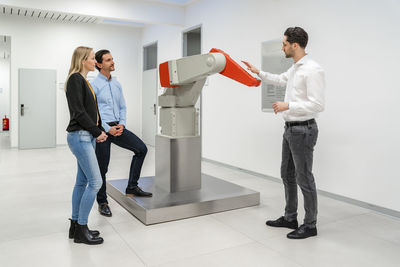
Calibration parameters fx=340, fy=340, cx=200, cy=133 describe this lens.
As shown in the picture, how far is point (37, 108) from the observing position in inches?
307

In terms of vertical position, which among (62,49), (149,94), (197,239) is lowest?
(197,239)

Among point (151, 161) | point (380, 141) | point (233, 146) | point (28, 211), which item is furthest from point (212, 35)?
point (28, 211)

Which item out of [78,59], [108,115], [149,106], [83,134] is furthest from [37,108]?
[83,134]

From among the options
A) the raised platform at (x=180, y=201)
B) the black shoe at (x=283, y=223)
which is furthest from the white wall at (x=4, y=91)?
the black shoe at (x=283, y=223)

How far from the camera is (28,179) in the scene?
4688mm

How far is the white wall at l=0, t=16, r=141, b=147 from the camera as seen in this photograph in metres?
7.59

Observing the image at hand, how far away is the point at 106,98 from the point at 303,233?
6.74 feet

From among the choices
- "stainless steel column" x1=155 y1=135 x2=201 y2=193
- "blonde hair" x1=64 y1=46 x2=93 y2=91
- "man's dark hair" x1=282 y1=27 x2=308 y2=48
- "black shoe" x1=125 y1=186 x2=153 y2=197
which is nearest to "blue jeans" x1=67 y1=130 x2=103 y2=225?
"blonde hair" x1=64 y1=46 x2=93 y2=91

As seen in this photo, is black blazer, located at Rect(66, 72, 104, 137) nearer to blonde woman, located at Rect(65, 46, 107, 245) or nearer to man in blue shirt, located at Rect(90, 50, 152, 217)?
blonde woman, located at Rect(65, 46, 107, 245)

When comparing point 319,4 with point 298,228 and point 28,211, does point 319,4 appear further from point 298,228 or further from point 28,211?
point 28,211

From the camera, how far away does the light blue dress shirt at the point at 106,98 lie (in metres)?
3.08

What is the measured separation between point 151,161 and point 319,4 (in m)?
3.78

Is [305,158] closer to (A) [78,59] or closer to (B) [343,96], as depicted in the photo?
(B) [343,96]

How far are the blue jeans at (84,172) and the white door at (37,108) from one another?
5925 millimetres
